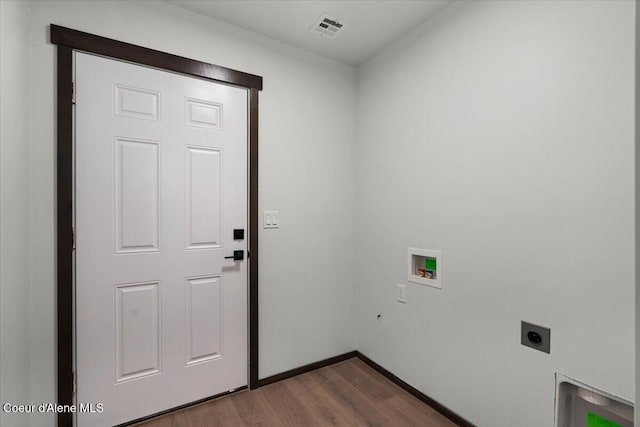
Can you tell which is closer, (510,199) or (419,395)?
(510,199)

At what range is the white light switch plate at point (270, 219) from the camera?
7.23 feet

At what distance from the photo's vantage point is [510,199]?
5.10ft

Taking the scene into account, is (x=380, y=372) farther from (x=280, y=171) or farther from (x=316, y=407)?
(x=280, y=171)

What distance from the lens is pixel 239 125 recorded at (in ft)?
6.88

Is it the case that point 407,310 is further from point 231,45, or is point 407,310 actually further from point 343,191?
point 231,45

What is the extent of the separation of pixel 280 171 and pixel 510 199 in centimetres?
150

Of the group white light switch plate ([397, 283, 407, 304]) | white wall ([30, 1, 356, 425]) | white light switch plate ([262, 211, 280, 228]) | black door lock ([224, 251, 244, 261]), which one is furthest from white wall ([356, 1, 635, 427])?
black door lock ([224, 251, 244, 261])

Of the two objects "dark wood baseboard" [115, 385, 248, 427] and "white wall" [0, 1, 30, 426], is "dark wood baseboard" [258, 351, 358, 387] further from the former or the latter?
"white wall" [0, 1, 30, 426]

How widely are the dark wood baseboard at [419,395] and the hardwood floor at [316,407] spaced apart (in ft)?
0.09

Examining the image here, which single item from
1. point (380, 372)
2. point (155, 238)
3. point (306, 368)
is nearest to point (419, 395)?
point (380, 372)

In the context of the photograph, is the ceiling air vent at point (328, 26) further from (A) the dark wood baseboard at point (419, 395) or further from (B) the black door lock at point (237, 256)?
(A) the dark wood baseboard at point (419, 395)

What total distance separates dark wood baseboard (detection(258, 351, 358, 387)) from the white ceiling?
8.29 ft

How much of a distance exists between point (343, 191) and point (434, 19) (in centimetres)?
138

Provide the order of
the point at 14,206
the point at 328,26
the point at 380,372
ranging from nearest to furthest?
the point at 14,206, the point at 328,26, the point at 380,372
